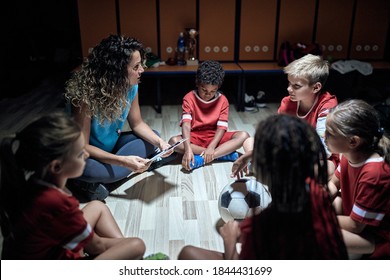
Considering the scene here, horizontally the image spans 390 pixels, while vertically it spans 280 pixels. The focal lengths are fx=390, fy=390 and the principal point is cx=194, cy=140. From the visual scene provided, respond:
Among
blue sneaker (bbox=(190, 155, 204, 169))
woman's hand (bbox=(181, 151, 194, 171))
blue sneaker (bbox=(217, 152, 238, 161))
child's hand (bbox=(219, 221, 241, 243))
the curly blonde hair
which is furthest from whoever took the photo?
blue sneaker (bbox=(217, 152, 238, 161))

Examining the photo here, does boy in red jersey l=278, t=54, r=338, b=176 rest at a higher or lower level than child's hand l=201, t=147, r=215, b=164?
higher

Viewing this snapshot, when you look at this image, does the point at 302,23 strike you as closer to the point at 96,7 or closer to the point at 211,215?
the point at 96,7

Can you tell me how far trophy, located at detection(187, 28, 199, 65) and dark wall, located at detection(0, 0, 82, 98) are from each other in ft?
5.31

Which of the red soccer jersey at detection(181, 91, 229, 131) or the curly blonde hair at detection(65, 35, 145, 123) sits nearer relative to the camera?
the curly blonde hair at detection(65, 35, 145, 123)

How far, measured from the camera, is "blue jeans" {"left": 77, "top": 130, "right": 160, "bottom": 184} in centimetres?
231

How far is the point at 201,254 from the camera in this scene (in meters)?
1.53

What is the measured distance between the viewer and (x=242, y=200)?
200 cm

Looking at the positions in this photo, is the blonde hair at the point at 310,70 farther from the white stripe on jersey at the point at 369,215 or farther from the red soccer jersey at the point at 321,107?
the white stripe on jersey at the point at 369,215

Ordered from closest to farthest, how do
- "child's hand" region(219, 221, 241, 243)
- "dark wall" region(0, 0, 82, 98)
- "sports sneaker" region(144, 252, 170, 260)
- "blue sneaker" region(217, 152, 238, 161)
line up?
1. "child's hand" region(219, 221, 241, 243)
2. "sports sneaker" region(144, 252, 170, 260)
3. "blue sneaker" region(217, 152, 238, 161)
4. "dark wall" region(0, 0, 82, 98)

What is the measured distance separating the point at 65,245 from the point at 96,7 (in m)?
3.49

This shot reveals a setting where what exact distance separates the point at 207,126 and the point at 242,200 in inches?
40.0

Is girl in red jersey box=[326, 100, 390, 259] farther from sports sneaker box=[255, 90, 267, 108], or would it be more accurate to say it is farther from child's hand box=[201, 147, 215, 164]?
sports sneaker box=[255, 90, 267, 108]

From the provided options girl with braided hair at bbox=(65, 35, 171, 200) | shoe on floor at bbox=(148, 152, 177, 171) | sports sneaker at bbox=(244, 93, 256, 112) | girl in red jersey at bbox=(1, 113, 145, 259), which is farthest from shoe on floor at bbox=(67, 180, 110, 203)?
sports sneaker at bbox=(244, 93, 256, 112)

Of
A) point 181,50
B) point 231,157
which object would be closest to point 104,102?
point 231,157
